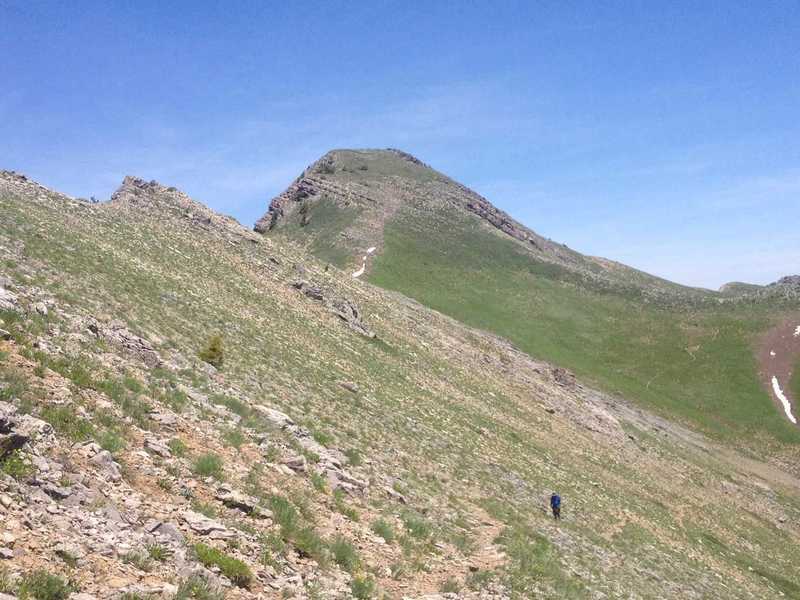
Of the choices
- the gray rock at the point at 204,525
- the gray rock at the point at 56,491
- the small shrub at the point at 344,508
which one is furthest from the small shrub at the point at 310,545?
the gray rock at the point at 56,491

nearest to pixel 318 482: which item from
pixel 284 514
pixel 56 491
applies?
pixel 284 514

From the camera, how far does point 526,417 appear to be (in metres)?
42.4

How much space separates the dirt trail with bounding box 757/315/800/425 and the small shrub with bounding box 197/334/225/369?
260 feet

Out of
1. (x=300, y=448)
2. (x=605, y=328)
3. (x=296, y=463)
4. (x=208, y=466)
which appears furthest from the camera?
(x=605, y=328)

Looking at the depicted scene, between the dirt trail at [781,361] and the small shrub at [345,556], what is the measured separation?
3170 inches

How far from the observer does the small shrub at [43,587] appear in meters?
7.72

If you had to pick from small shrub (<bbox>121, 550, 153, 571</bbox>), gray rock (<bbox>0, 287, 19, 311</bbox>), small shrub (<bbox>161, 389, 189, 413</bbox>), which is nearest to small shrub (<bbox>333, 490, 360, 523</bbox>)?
small shrub (<bbox>161, 389, 189, 413</bbox>)

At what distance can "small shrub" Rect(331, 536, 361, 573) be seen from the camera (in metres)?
13.0

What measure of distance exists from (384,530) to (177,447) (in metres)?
6.14

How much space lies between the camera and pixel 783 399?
3041 inches

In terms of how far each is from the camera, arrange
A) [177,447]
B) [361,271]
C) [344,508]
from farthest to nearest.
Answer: [361,271] < [344,508] < [177,447]

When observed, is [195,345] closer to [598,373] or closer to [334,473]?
[334,473]

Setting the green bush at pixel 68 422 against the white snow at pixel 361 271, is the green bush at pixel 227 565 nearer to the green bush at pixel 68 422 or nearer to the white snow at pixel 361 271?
the green bush at pixel 68 422

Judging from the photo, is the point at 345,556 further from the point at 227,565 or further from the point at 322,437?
the point at 322,437
